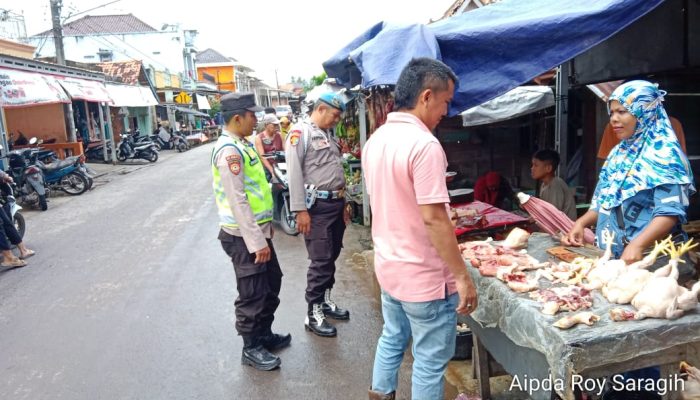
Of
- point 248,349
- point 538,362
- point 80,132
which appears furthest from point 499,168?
point 80,132

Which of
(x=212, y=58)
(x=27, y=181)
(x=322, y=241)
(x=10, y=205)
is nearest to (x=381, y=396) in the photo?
(x=322, y=241)

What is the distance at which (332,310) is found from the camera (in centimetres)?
464

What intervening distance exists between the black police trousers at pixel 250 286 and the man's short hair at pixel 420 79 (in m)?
1.70

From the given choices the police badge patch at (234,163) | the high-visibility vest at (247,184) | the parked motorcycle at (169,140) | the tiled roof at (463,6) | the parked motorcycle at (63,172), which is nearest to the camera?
the police badge patch at (234,163)

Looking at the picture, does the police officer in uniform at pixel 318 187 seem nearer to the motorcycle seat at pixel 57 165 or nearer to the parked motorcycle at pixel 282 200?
the parked motorcycle at pixel 282 200

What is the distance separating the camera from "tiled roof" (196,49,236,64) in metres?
65.7

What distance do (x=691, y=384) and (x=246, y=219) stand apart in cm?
269

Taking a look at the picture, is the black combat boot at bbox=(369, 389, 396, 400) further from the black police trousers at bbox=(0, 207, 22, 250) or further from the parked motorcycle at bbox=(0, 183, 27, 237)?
the parked motorcycle at bbox=(0, 183, 27, 237)

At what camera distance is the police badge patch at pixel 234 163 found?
11.0 ft

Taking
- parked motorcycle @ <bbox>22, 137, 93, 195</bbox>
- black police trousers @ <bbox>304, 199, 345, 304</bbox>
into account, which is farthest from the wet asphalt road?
parked motorcycle @ <bbox>22, 137, 93, 195</bbox>

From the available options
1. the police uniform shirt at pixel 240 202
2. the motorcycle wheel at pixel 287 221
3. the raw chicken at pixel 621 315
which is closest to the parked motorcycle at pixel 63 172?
the motorcycle wheel at pixel 287 221

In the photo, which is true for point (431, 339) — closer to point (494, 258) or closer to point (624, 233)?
point (494, 258)

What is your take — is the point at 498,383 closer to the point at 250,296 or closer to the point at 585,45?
the point at 250,296

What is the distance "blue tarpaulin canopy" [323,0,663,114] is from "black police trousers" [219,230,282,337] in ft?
4.83
